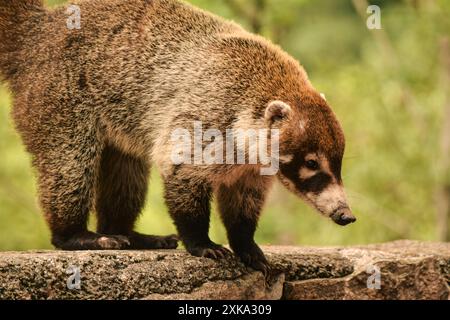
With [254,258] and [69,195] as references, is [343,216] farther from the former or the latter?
[69,195]

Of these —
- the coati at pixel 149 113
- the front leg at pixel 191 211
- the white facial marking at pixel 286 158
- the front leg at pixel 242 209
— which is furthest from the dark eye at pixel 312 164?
the front leg at pixel 191 211

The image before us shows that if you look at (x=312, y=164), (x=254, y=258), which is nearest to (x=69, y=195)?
(x=254, y=258)

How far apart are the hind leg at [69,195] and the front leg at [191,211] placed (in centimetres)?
78

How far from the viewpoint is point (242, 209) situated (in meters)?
8.36

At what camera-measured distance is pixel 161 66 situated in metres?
8.66

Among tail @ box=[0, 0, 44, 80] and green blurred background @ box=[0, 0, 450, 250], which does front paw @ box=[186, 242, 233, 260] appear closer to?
tail @ box=[0, 0, 44, 80]

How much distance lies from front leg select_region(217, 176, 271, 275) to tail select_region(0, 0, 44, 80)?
8.80 ft

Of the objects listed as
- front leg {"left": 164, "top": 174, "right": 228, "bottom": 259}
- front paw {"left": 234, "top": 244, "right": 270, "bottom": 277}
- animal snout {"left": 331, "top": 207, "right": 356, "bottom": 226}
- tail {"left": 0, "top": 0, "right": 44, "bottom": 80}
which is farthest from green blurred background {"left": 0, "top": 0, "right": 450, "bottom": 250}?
animal snout {"left": 331, "top": 207, "right": 356, "bottom": 226}

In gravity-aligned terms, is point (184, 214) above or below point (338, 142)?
below

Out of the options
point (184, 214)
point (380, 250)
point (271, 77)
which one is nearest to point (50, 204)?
point (184, 214)

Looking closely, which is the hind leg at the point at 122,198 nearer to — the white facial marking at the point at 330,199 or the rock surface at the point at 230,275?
the rock surface at the point at 230,275
